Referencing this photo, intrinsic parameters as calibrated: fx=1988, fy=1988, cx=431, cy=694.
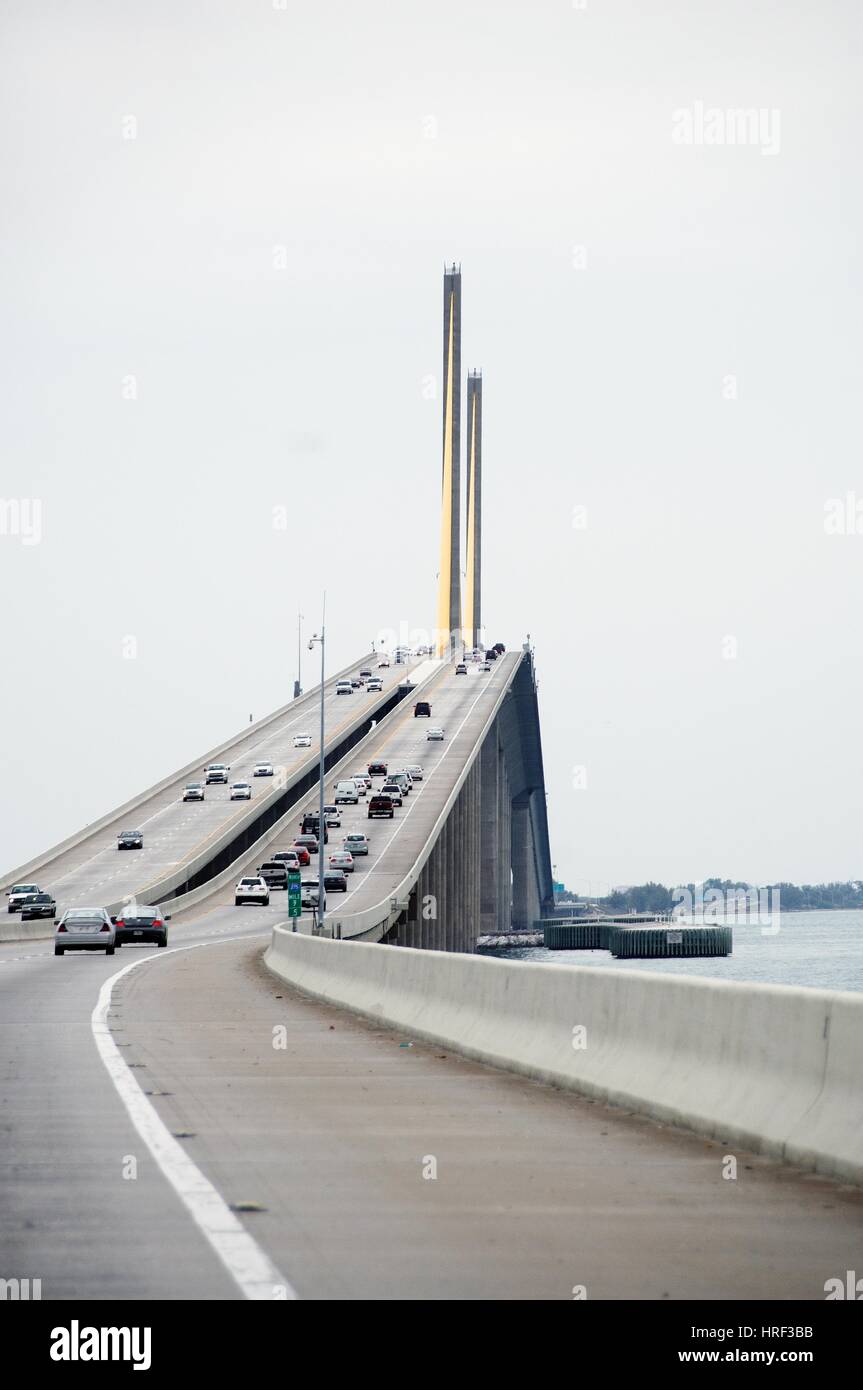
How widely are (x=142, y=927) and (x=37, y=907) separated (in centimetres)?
1557

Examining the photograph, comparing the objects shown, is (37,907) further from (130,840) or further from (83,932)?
(130,840)

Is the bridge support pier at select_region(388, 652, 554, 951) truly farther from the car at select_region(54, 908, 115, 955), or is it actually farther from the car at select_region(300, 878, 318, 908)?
the car at select_region(54, 908, 115, 955)

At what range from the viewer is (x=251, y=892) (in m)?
85.1

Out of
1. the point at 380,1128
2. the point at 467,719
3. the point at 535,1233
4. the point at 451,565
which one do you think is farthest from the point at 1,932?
the point at 451,565

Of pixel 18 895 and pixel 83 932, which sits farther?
pixel 18 895

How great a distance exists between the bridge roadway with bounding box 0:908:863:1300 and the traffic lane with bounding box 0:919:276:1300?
2cm

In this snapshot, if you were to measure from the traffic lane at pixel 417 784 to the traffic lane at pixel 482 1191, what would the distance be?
196ft

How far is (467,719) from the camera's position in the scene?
144 metres

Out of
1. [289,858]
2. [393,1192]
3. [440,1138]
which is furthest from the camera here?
[289,858]

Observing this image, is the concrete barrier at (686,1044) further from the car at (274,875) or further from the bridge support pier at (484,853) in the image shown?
the car at (274,875)

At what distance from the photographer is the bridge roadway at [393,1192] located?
7.16m

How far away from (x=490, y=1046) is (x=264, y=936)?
4532cm

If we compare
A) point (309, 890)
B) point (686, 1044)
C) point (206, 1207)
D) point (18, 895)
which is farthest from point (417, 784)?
point (206, 1207)
